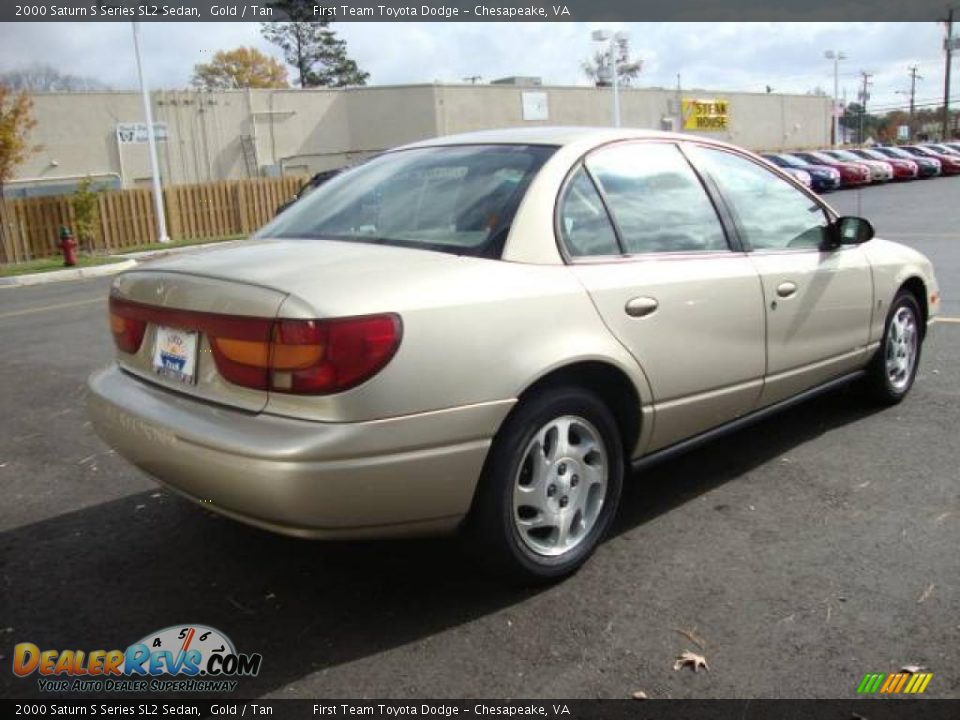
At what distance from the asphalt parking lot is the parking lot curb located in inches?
511

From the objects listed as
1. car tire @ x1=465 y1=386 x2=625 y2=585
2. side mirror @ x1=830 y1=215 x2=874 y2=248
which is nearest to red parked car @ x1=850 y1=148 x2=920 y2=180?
side mirror @ x1=830 y1=215 x2=874 y2=248

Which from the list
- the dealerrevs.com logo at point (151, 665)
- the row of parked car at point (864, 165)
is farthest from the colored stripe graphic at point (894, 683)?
the row of parked car at point (864, 165)

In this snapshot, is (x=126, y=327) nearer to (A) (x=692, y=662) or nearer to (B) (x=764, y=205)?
(A) (x=692, y=662)

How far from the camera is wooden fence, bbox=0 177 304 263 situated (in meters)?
20.9

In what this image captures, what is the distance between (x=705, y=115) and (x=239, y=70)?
37.1 metres

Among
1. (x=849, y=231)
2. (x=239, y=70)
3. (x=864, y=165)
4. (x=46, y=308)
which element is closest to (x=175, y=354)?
(x=849, y=231)

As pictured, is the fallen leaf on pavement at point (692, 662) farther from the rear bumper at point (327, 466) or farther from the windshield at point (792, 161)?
the windshield at point (792, 161)

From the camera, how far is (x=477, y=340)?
2.78 meters

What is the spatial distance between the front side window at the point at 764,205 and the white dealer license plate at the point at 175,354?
2.35 metres

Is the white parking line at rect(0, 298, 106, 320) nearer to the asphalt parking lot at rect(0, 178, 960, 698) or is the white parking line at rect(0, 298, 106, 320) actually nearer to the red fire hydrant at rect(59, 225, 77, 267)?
the red fire hydrant at rect(59, 225, 77, 267)

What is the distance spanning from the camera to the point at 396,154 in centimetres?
398

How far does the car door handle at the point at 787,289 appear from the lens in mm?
3996

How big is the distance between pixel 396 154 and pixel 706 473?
2.11m

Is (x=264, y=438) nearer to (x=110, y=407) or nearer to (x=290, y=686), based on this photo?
(x=290, y=686)
